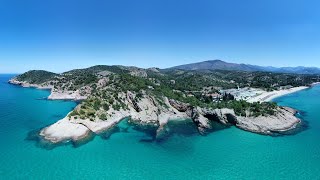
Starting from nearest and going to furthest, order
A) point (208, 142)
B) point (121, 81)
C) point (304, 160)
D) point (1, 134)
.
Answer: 1. point (304, 160)
2. point (208, 142)
3. point (1, 134)
4. point (121, 81)

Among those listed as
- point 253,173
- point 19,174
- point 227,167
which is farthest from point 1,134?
point 253,173

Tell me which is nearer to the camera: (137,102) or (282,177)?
(282,177)

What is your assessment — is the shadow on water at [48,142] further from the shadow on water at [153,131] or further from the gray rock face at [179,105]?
the gray rock face at [179,105]

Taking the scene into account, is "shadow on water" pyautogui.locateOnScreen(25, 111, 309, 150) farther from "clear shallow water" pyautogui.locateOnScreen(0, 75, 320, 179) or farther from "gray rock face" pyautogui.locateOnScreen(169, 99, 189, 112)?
"gray rock face" pyautogui.locateOnScreen(169, 99, 189, 112)

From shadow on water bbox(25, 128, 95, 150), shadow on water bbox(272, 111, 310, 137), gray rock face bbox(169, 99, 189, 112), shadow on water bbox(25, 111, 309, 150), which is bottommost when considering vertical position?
shadow on water bbox(272, 111, 310, 137)

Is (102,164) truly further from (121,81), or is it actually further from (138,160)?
(121,81)

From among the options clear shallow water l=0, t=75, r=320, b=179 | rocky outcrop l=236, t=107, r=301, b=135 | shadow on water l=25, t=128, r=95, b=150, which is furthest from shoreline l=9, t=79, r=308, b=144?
clear shallow water l=0, t=75, r=320, b=179

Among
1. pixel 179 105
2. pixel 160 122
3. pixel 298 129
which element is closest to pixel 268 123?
pixel 298 129

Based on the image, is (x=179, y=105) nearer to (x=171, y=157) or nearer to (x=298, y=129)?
(x=298, y=129)

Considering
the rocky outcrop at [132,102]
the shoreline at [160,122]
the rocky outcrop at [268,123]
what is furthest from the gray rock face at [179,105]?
the rocky outcrop at [268,123]
